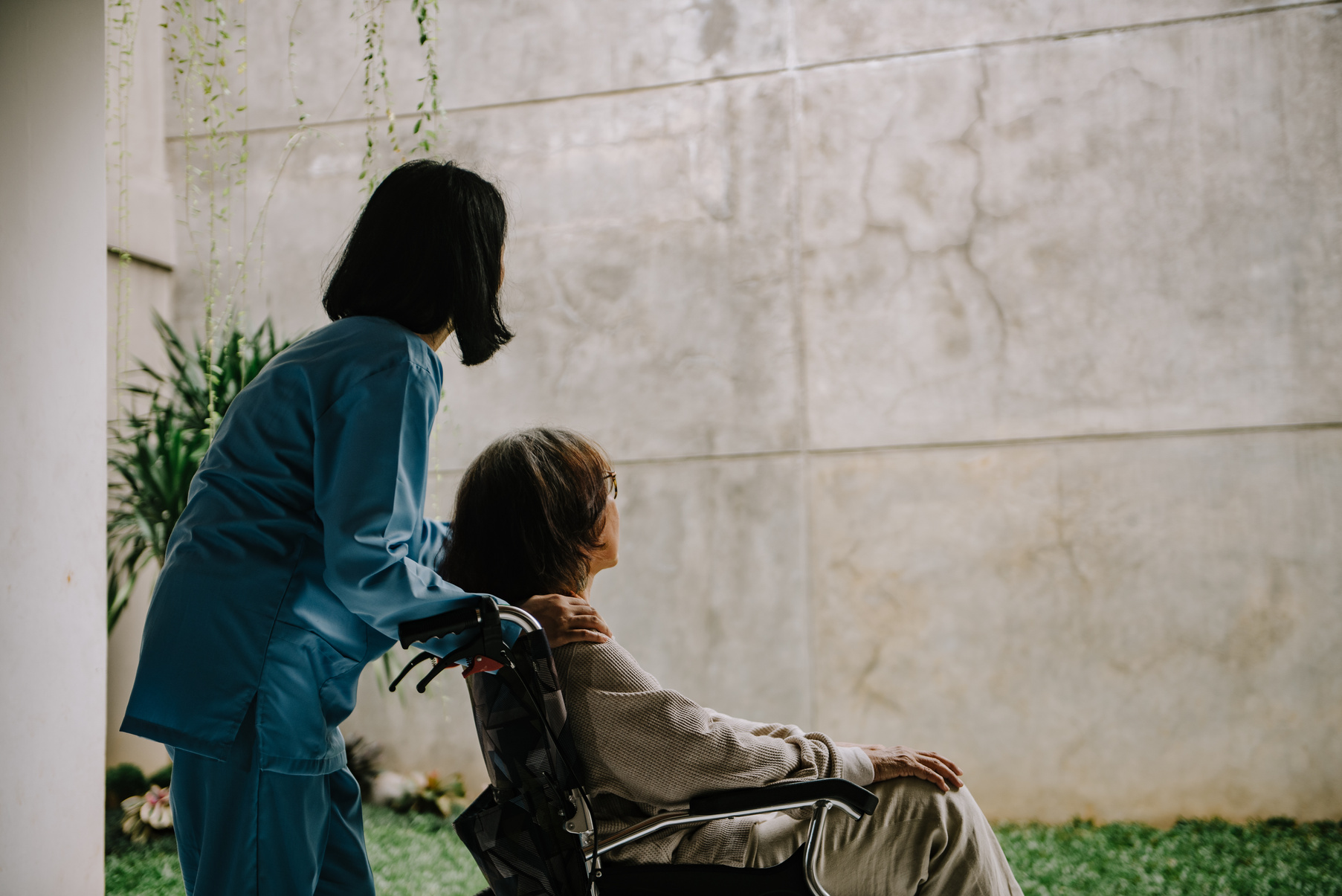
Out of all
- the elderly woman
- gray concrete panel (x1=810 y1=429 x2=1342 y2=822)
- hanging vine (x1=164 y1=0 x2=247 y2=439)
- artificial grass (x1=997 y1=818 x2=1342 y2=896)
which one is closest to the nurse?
the elderly woman

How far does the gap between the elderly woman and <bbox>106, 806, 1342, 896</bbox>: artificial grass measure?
1.63 metres

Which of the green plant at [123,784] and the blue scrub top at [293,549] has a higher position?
the blue scrub top at [293,549]

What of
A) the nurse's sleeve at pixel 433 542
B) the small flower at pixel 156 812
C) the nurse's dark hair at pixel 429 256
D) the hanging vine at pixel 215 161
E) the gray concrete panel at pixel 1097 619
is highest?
the hanging vine at pixel 215 161

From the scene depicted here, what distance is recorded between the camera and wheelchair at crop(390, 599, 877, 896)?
1229 millimetres

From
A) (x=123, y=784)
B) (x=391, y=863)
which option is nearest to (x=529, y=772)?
(x=391, y=863)

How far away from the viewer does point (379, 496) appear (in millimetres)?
1263

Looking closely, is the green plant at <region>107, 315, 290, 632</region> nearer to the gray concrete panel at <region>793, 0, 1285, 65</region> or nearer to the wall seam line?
the wall seam line

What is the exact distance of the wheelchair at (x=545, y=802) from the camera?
1.23m

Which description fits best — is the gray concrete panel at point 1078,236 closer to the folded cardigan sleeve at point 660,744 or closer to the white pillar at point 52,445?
the folded cardigan sleeve at point 660,744

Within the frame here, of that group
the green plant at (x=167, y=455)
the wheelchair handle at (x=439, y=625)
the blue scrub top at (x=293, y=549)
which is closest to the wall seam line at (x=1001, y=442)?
the green plant at (x=167, y=455)

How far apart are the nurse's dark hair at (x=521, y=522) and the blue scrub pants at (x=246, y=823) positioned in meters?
0.36

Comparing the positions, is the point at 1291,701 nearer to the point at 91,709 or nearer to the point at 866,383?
the point at 866,383

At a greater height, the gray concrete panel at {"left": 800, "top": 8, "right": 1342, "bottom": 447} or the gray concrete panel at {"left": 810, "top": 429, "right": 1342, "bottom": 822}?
the gray concrete panel at {"left": 800, "top": 8, "right": 1342, "bottom": 447}

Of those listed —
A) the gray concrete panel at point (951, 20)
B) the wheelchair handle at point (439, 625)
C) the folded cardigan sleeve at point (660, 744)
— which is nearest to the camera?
the wheelchair handle at point (439, 625)
